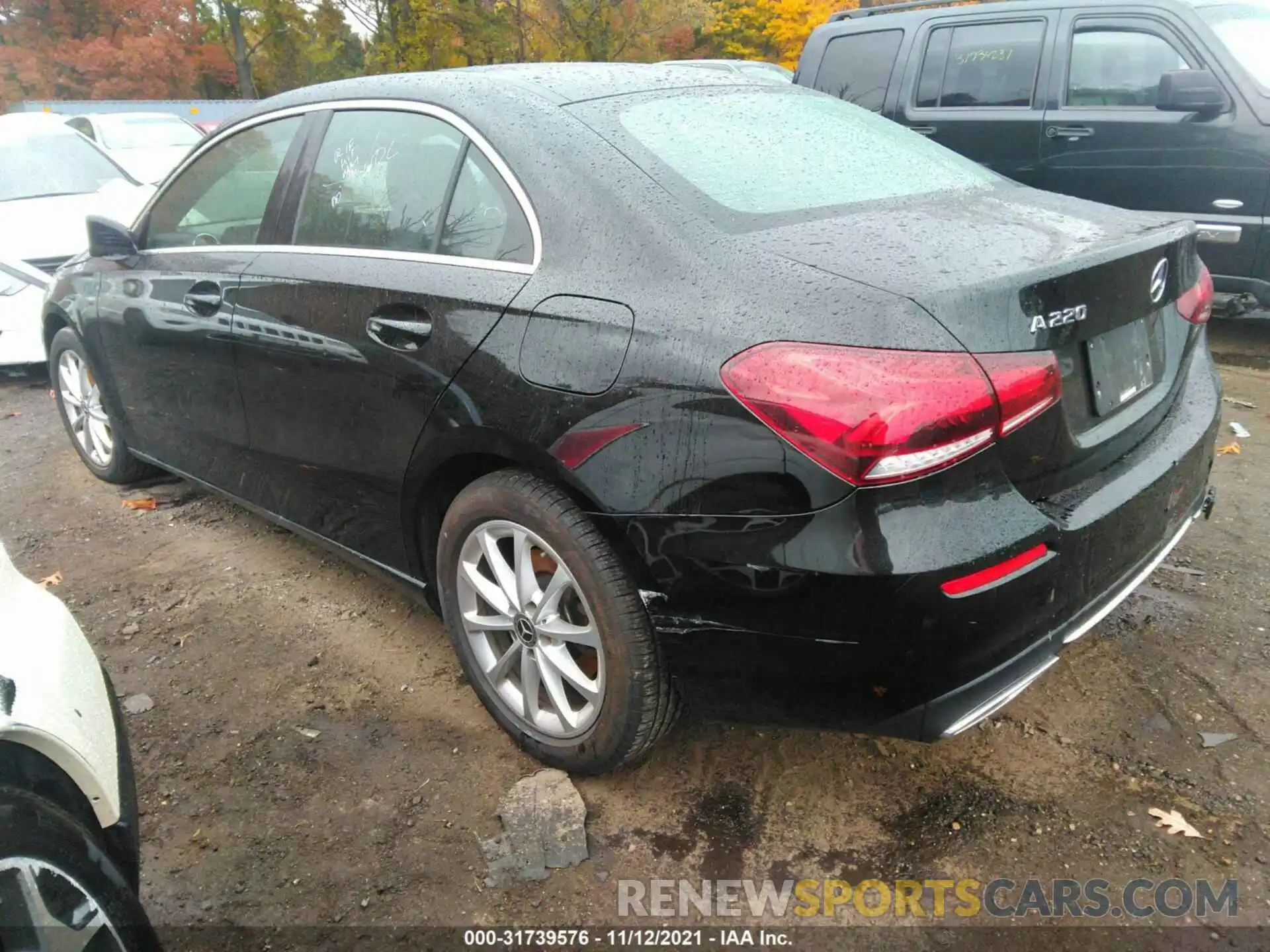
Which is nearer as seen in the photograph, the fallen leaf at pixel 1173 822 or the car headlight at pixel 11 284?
the fallen leaf at pixel 1173 822

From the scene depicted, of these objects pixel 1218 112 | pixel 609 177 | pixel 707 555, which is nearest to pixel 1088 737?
pixel 707 555

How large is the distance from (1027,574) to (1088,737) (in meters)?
0.92

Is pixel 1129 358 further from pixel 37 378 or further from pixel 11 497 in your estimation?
pixel 37 378

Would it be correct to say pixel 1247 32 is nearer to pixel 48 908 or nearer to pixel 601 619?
pixel 601 619

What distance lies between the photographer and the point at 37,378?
6.93 meters

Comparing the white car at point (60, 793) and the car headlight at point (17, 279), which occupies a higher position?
the car headlight at point (17, 279)

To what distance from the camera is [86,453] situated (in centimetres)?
468

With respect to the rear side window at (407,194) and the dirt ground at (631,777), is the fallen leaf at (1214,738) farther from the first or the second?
the rear side window at (407,194)

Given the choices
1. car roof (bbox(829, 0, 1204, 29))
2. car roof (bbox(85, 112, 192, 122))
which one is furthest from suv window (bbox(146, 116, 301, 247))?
car roof (bbox(85, 112, 192, 122))

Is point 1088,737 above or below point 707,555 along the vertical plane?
below

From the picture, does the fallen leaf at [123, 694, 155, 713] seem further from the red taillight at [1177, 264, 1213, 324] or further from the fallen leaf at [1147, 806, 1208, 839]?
the red taillight at [1177, 264, 1213, 324]

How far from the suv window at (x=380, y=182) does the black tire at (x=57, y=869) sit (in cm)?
158

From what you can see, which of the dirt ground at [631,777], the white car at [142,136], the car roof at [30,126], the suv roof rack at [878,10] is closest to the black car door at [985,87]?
the suv roof rack at [878,10]

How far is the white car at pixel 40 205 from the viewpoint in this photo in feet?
21.2
